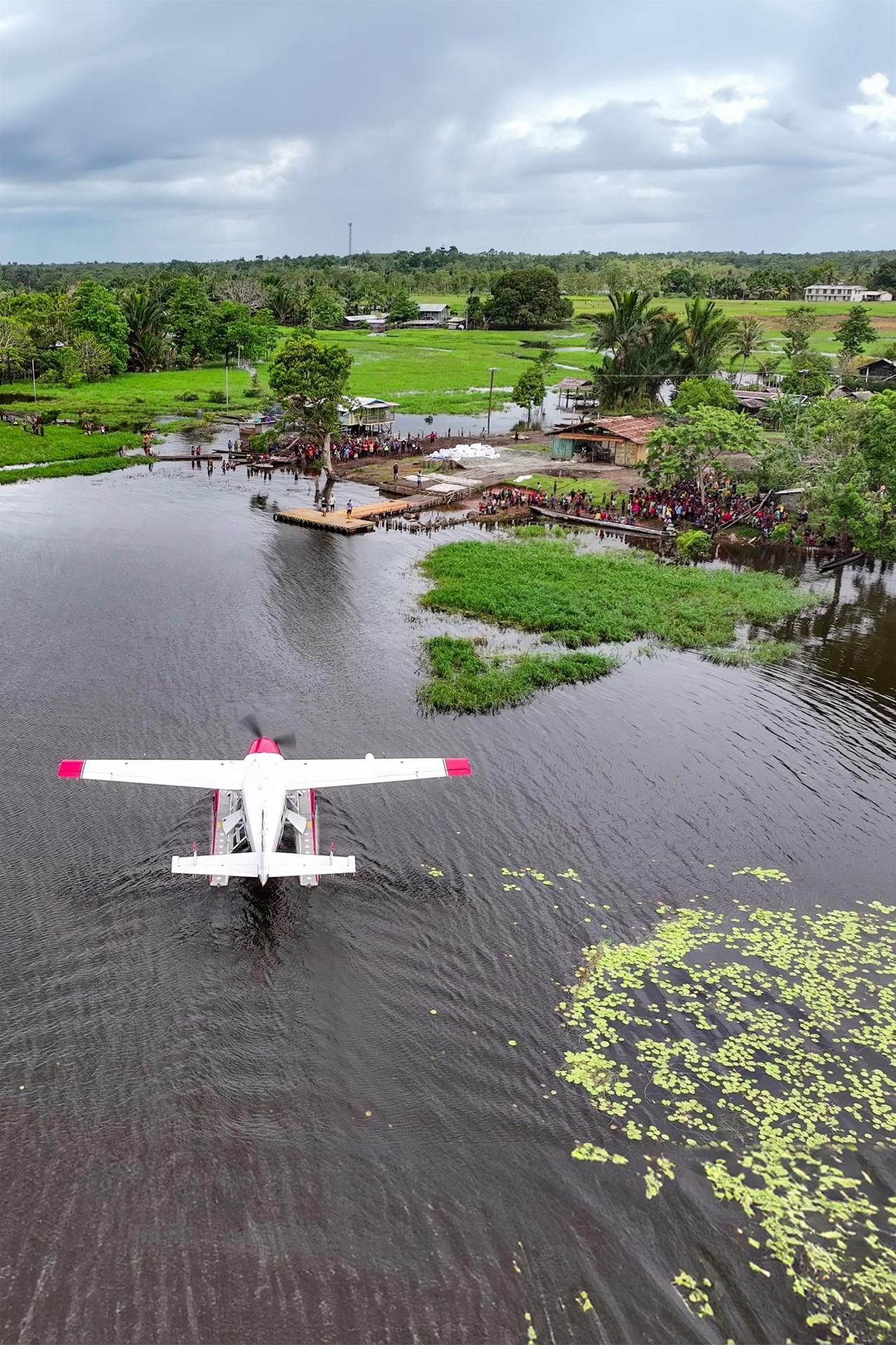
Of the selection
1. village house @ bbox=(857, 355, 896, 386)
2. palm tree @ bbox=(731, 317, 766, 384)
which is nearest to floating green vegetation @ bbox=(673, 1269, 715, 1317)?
palm tree @ bbox=(731, 317, 766, 384)

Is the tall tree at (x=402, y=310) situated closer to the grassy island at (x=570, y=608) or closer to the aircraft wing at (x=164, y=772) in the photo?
the grassy island at (x=570, y=608)

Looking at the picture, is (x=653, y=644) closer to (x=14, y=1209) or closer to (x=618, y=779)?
(x=618, y=779)

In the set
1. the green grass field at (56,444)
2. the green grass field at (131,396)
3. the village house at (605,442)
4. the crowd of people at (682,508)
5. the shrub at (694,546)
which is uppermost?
the green grass field at (131,396)

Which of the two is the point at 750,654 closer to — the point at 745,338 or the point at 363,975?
the point at 363,975

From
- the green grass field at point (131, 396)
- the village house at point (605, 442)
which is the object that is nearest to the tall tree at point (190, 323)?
the green grass field at point (131, 396)

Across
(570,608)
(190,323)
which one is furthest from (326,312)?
(570,608)

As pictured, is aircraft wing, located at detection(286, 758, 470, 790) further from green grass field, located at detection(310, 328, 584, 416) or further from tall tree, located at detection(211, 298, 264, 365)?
tall tree, located at detection(211, 298, 264, 365)
